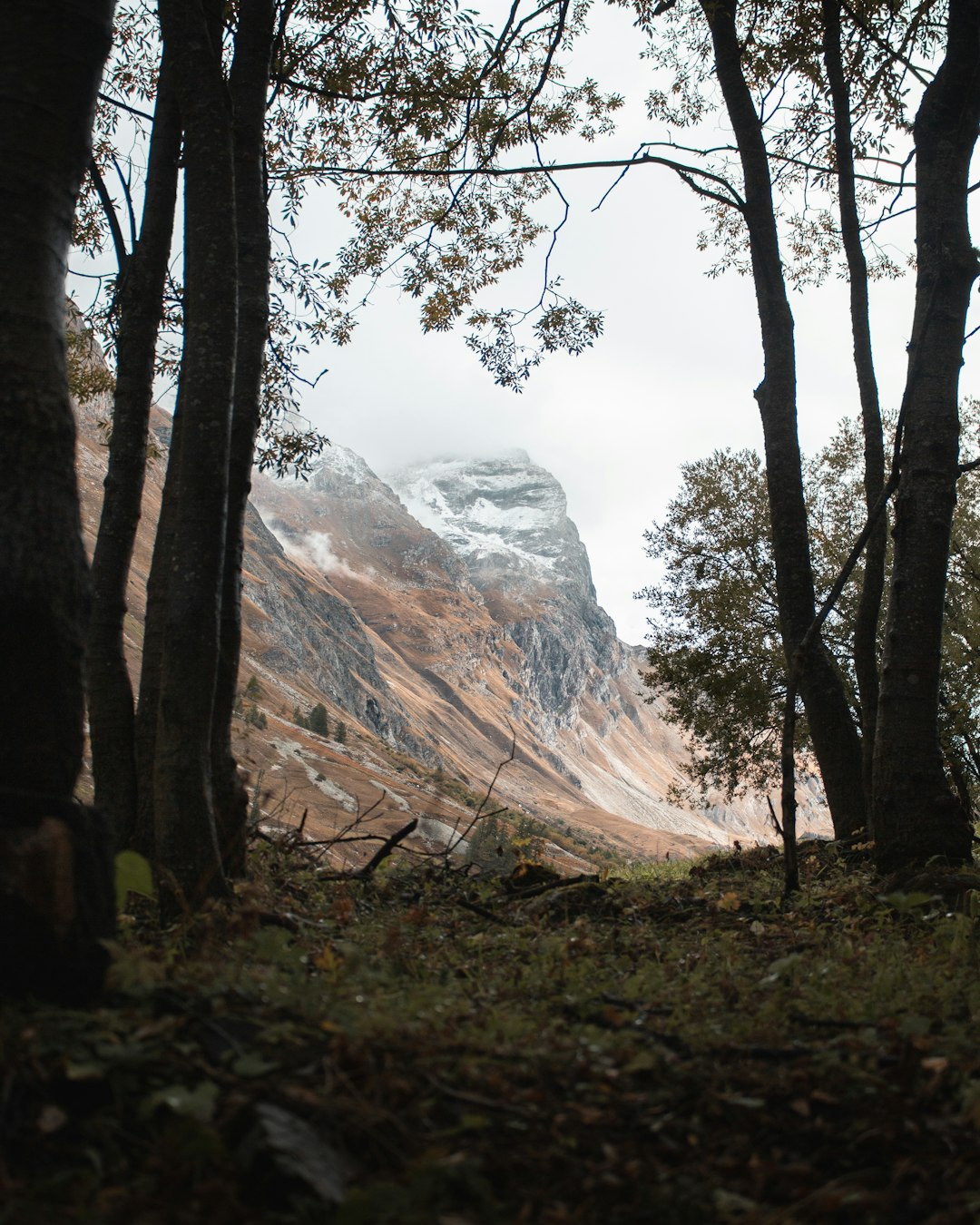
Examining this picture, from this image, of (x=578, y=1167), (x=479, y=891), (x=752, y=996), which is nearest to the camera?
(x=578, y=1167)

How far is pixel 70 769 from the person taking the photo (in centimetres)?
310

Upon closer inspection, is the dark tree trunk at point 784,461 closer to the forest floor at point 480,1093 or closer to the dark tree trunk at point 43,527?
the forest floor at point 480,1093

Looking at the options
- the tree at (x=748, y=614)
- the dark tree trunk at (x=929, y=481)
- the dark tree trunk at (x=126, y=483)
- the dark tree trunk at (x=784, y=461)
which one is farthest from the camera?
the tree at (x=748, y=614)

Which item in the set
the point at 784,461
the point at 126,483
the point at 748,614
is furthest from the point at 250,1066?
the point at 748,614

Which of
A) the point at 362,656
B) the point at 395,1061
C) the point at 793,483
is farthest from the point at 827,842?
the point at 362,656

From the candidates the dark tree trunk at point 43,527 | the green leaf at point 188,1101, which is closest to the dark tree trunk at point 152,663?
the dark tree trunk at point 43,527

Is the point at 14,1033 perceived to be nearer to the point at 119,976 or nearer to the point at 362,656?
the point at 119,976

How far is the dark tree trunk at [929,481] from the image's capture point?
21.4 feet

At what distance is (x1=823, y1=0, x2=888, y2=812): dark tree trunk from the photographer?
9.35m

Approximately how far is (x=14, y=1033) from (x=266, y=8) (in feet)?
20.9

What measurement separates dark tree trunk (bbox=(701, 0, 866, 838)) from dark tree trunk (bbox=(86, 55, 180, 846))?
227 inches

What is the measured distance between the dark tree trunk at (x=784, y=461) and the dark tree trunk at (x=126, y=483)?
18.9ft

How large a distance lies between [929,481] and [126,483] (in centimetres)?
603

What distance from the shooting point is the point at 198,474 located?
4.97 meters
